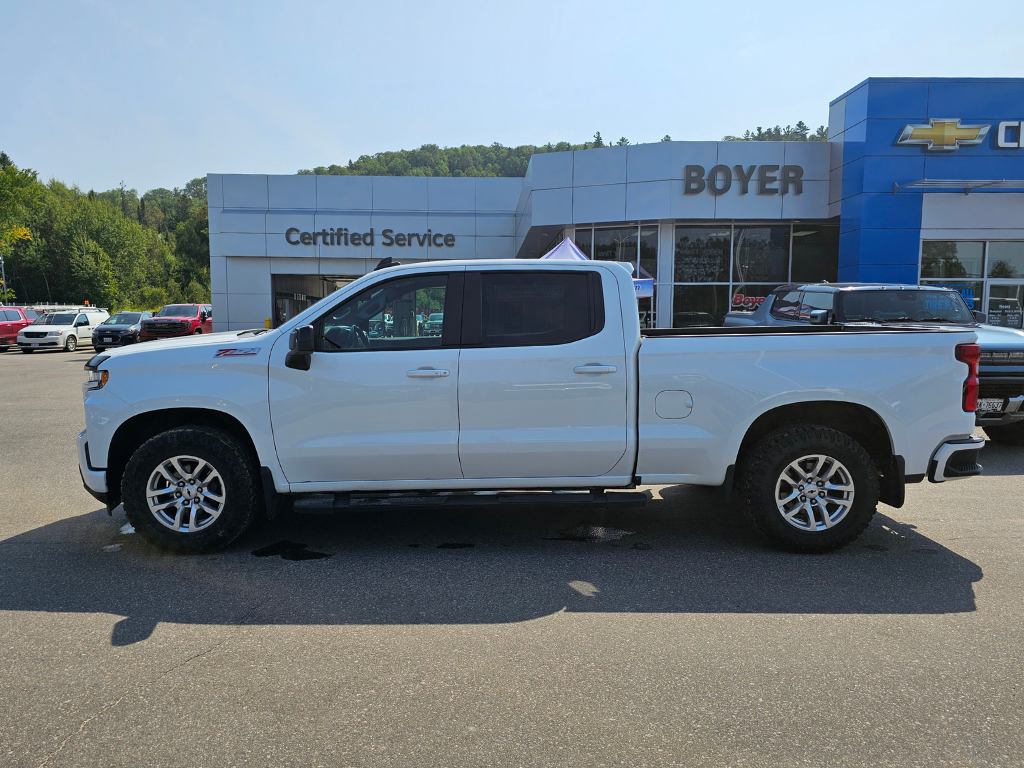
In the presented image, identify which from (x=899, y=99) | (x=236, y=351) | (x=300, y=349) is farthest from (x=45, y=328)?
(x=899, y=99)

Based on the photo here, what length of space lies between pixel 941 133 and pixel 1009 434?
12.8 meters

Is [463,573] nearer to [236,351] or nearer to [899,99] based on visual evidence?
[236,351]

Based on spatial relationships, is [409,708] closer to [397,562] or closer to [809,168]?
[397,562]

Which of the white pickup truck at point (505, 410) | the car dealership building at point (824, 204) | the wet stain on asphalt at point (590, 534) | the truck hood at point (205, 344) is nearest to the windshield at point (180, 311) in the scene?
the car dealership building at point (824, 204)

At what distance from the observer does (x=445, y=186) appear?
30.3 m

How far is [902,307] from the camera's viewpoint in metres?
9.74

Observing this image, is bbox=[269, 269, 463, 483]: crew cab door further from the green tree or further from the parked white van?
the green tree

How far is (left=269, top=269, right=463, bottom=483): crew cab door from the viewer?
4.89 m

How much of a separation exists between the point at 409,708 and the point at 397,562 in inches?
73.2

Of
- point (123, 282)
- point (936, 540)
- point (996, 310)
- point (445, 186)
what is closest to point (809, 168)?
point (996, 310)

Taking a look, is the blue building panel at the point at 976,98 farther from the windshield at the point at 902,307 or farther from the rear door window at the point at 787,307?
the windshield at the point at 902,307

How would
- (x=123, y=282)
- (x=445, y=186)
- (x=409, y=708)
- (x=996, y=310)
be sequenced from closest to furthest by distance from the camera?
1. (x=409, y=708)
2. (x=996, y=310)
3. (x=445, y=186)
4. (x=123, y=282)

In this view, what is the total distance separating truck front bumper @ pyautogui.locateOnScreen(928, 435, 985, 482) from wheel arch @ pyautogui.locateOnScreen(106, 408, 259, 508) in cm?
461

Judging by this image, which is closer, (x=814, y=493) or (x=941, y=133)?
(x=814, y=493)
